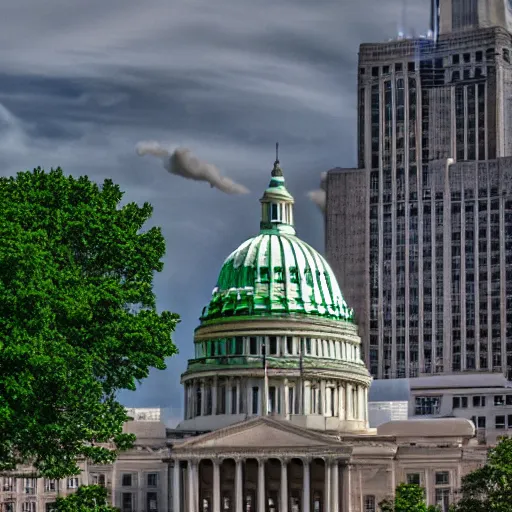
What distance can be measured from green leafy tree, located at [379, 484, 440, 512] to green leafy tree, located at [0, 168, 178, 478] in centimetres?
6068

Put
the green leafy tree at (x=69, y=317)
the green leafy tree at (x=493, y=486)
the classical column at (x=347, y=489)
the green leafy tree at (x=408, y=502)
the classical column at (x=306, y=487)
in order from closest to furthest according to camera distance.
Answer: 1. the green leafy tree at (x=69, y=317)
2. the green leafy tree at (x=493, y=486)
3. the green leafy tree at (x=408, y=502)
4. the classical column at (x=347, y=489)
5. the classical column at (x=306, y=487)

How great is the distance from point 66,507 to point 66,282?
5289 cm

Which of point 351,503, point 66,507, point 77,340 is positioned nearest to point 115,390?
point 77,340

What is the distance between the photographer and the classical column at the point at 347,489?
645 feet

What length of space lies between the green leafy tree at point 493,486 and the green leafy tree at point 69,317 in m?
39.4

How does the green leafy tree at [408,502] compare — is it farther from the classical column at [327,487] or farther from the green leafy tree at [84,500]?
the green leafy tree at [84,500]

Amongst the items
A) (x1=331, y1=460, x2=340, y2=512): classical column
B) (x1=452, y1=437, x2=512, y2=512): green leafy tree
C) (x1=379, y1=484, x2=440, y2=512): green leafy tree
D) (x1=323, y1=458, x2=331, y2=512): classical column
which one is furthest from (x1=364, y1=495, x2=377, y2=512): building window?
(x1=452, y1=437, x2=512, y2=512): green leafy tree

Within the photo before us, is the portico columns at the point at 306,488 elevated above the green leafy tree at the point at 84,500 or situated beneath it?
elevated above

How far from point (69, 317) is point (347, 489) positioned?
94952mm

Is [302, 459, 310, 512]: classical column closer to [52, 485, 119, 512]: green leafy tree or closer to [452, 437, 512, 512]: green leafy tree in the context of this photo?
[52, 485, 119, 512]: green leafy tree

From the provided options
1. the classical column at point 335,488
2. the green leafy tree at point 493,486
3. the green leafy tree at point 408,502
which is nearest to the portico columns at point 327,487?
the classical column at point 335,488

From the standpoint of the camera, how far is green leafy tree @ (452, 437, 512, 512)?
468 feet

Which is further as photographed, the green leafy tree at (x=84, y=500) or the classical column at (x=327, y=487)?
the classical column at (x=327, y=487)

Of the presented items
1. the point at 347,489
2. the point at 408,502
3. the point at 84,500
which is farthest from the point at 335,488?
the point at 84,500
